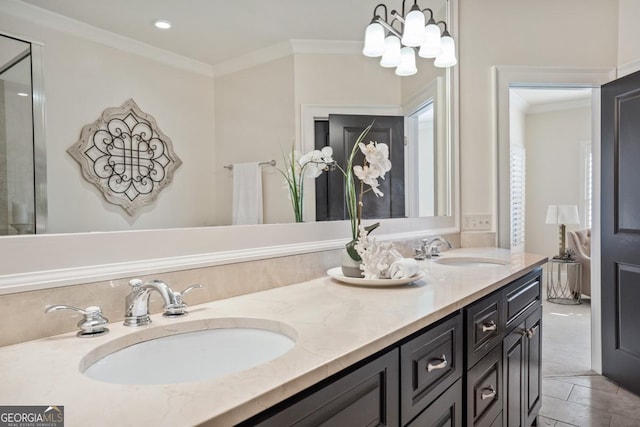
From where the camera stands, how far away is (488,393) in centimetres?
144

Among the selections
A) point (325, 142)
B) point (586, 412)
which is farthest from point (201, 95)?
point (586, 412)

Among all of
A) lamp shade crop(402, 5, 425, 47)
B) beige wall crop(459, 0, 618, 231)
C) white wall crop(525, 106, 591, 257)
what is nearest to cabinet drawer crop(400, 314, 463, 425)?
lamp shade crop(402, 5, 425, 47)

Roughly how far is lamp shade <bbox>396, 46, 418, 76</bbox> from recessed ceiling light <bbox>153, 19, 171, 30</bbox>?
1187 millimetres

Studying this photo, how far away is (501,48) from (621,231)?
137 centimetres

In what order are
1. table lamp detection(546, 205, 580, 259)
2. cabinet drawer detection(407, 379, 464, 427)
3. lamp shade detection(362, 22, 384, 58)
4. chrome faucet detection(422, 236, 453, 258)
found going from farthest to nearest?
table lamp detection(546, 205, 580, 259)
chrome faucet detection(422, 236, 453, 258)
lamp shade detection(362, 22, 384, 58)
cabinet drawer detection(407, 379, 464, 427)

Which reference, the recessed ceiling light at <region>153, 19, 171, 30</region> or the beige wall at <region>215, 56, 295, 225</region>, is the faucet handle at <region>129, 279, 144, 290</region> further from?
the recessed ceiling light at <region>153, 19, 171, 30</region>

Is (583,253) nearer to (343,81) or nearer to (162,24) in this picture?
(343,81)

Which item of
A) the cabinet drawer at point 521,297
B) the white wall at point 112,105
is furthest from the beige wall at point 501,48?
the white wall at point 112,105

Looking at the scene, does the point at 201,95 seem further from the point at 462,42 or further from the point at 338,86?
the point at 462,42

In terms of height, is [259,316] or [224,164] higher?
[224,164]

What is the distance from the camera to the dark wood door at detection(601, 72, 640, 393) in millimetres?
2410

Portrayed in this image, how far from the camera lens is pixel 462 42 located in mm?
2600

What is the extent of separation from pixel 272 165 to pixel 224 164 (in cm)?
21

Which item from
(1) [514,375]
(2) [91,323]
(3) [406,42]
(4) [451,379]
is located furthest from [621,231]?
(2) [91,323]
